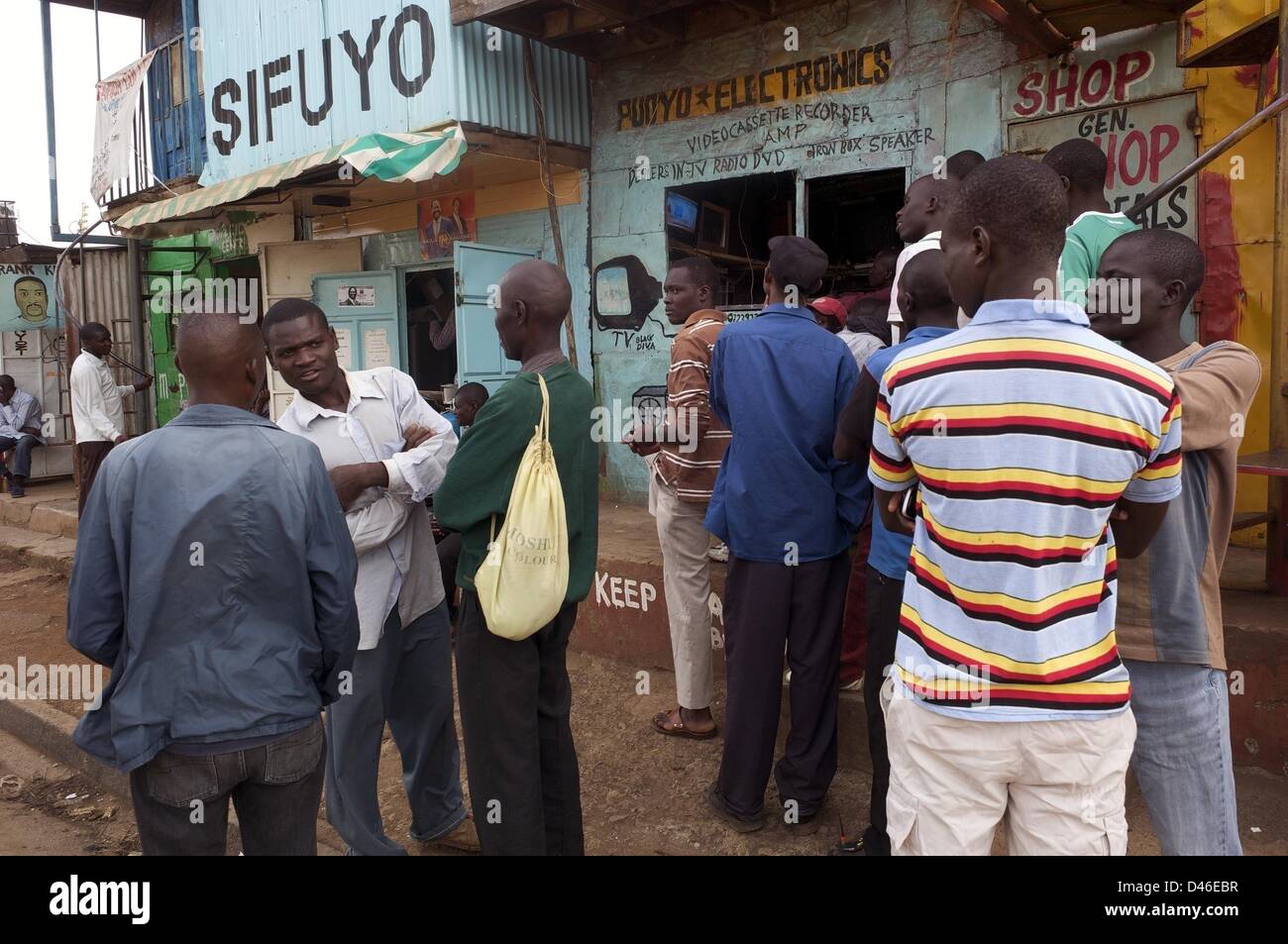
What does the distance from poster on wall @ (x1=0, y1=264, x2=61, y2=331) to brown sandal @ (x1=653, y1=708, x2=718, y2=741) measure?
12.2 meters

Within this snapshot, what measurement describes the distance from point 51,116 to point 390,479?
35.8ft

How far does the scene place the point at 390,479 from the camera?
2.80 m

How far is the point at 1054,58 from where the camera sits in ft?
17.0

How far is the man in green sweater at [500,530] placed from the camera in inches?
98.2

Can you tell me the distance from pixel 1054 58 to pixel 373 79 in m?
5.31

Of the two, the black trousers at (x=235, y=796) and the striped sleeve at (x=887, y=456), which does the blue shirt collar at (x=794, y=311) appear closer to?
the striped sleeve at (x=887, y=456)

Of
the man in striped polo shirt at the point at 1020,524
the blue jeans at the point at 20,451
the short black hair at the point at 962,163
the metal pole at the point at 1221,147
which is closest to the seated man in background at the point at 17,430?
the blue jeans at the point at 20,451

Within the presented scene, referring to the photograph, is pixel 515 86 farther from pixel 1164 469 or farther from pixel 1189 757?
pixel 1189 757

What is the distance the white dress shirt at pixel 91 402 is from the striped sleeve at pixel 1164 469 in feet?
29.6

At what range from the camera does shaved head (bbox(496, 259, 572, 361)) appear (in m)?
2.55

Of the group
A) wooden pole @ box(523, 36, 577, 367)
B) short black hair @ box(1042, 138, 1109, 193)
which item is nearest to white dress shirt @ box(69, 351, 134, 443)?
wooden pole @ box(523, 36, 577, 367)

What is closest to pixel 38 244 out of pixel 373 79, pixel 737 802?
pixel 373 79

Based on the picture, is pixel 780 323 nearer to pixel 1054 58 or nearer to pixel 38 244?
pixel 1054 58

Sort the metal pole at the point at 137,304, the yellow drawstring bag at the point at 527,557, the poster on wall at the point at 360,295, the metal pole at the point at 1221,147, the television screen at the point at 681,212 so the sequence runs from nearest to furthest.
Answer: the yellow drawstring bag at the point at 527,557 → the metal pole at the point at 1221,147 → the television screen at the point at 681,212 → the poster on wall at the point at 360,295 → the metal pole at the point at 137,304
